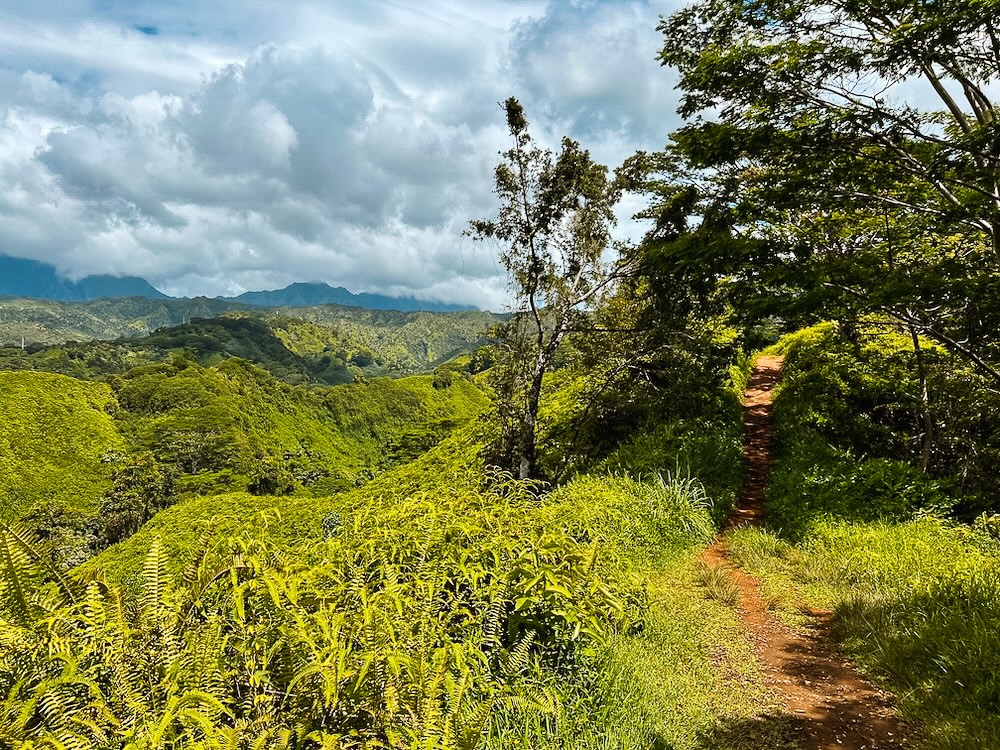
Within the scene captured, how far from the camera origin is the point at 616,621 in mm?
4672

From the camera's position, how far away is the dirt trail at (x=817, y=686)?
381 centimetres

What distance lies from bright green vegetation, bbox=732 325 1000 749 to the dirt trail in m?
0.17

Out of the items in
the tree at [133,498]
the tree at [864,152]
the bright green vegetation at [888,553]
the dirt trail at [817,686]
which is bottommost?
the tree at [133,498]

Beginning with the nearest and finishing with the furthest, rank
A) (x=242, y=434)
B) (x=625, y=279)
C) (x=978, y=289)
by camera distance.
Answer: (x=978, y=289)
(x=625, y=279)
(x=242, y=434)

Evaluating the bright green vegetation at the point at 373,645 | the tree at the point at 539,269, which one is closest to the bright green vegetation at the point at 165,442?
the tree at the point at 539,269

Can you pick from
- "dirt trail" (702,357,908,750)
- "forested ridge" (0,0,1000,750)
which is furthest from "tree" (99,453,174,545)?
"dirt trail" (702,357,908,750)

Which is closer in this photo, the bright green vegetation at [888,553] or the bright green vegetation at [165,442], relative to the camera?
the bright green vegetation at [888,553]

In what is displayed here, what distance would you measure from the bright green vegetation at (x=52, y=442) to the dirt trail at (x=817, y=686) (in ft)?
274

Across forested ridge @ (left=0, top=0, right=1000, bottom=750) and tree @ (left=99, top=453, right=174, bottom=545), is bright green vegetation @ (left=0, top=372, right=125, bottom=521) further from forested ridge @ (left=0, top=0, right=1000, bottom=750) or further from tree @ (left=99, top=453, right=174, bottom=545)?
forested ridge @ (left=0, top=0, right=1000, bottom=750)

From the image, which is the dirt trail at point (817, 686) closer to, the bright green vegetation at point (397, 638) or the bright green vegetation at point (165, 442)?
the bright green vegetation at point (397, 638)

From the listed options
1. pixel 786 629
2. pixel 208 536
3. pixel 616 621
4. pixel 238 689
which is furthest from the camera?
pixel 786 629

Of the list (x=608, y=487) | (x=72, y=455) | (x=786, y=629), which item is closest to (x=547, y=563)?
(x=786, y=629)

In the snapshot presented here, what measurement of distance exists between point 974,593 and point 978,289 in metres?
4.00

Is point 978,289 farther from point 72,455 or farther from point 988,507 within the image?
point 72,455
